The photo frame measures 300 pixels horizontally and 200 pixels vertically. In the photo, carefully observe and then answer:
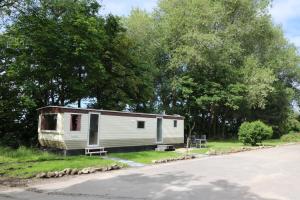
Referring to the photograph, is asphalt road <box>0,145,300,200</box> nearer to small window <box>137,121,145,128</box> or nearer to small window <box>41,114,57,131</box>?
small window <box>41,114,57,131</box>

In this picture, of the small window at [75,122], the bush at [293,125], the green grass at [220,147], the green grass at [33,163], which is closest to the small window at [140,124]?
the green grass at [220,147]

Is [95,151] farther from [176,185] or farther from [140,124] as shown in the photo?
[176,185]

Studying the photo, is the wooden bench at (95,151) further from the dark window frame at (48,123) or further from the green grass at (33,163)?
the dark window frame at (48,123)

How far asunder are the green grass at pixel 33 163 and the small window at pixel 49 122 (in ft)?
5.51

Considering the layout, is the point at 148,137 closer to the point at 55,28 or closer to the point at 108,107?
the point at 108,107

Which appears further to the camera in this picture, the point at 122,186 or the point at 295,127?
the point at 295,127

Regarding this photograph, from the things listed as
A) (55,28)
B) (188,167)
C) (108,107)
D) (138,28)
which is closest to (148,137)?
(108,107)

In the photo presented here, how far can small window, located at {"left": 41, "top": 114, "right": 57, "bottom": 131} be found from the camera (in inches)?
762

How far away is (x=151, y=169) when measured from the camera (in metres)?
15.1

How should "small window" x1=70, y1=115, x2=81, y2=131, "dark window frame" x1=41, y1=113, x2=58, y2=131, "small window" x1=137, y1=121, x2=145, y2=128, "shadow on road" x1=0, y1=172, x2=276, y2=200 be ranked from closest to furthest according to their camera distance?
"shadow on road" x1=0, y1=172, x2=276, y2=200, "small window" x1=70, y1=115, x2=81, y2=131, "dark window frame" x1=41, y1=113, x2=58, y2=131, "small window" x1=137, y1=121, x2=145, y2=128

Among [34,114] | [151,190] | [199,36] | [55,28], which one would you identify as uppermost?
[199,36]

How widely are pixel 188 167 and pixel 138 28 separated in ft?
75.2

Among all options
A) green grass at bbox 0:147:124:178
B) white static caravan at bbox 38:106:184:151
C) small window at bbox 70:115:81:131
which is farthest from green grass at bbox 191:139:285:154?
green grass at bbox 0:147:124:178

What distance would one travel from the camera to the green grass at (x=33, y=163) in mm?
13125
